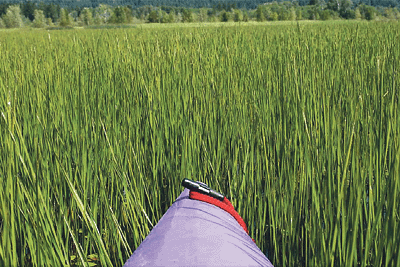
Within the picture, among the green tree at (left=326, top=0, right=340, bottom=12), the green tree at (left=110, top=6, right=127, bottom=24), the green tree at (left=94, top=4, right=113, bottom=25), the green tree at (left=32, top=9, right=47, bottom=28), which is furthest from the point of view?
the green tree at (left=94, top=4, right=113, bottom=25)

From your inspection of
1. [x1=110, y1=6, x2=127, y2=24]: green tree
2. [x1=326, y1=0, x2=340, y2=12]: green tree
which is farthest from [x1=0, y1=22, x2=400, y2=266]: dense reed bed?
[x1=326, y1=0, x2=340, y2=12]: green tree

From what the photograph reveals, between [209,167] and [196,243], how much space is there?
2.83ft

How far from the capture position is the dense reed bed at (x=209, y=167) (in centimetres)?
103

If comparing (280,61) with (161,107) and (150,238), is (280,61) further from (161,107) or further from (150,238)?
(150,238)

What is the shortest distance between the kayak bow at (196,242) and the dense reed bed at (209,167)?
0.25m

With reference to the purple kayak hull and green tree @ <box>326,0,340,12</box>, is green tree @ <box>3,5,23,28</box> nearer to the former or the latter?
green tree @ <box>326,0,340,12</box>

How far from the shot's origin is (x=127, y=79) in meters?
2.65

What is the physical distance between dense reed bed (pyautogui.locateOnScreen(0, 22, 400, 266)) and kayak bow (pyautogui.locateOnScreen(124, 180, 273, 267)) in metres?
0.25

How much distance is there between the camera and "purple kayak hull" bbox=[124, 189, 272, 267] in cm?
72

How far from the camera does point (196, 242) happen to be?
30.2 inches

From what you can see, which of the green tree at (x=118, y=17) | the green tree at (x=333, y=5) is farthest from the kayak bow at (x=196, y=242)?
the green tree at (x=333, y=5)

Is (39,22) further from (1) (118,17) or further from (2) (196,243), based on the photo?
(2) (196,243)

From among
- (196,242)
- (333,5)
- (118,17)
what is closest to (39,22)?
(118,17)

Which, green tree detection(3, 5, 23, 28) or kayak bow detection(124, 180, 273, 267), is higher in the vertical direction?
green tree detection(3, 5, 23, 28)
